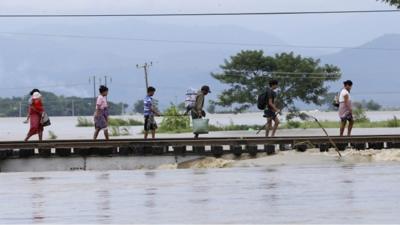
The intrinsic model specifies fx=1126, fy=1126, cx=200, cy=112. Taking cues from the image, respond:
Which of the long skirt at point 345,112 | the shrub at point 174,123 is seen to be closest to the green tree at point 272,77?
the shrub at point 174,123

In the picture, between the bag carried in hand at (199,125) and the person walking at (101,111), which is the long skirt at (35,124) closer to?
the person walking at (101,111)

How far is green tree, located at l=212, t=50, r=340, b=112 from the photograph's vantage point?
74500 millimetres

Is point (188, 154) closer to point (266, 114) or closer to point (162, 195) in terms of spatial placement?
point (266, 114)

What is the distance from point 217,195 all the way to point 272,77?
58769 mm

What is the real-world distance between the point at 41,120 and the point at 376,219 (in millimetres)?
16712

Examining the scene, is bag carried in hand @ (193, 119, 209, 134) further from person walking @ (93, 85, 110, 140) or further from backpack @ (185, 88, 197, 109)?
person walking @ (93, 85, 110, 140)

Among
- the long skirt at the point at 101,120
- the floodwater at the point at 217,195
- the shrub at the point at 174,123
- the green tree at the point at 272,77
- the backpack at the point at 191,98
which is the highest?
the green tree at the point at 272,77

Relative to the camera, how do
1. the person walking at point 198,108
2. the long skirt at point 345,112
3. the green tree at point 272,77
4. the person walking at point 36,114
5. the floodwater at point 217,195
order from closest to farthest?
the floodwater at point 217,195 < the long skirt at point 345,112 < the person walking at point 36,114 < the person walking at point 198,108 < the green tree at point 272,77

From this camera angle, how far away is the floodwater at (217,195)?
1251cm

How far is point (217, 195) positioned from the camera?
14812mm

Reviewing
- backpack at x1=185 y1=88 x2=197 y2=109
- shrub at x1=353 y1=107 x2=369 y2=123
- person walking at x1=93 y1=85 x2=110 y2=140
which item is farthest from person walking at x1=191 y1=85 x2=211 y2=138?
shrub at x1=353 y1=107 x2=369 y2=123

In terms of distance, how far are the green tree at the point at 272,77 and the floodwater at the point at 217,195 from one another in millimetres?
52573

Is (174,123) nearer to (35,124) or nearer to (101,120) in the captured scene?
(35,124)

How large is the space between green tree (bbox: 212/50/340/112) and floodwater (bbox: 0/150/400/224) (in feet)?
172
